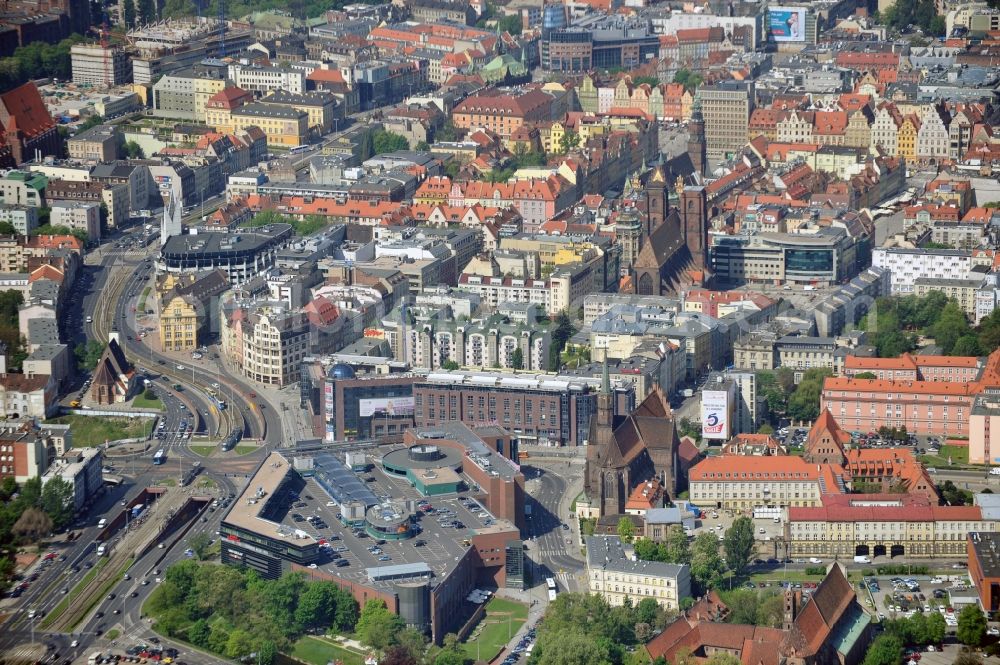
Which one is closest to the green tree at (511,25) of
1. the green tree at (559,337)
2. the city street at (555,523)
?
the green tree at (559,337)

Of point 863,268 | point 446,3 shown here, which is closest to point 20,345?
point 863,268

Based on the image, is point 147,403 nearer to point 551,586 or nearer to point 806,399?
point 551,586

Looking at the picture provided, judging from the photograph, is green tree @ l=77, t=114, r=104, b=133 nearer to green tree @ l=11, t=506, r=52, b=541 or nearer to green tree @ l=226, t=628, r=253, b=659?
green tree @ l=11, t=506, r=52, b=541

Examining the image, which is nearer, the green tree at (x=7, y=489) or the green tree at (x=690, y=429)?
the green tree at (x=7, y=489)

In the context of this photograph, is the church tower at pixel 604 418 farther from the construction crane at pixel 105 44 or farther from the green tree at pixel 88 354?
the construction crane at pixel 105 44

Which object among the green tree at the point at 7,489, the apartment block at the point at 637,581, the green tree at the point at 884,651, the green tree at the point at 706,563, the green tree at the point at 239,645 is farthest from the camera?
the green tree at the point at 7,489

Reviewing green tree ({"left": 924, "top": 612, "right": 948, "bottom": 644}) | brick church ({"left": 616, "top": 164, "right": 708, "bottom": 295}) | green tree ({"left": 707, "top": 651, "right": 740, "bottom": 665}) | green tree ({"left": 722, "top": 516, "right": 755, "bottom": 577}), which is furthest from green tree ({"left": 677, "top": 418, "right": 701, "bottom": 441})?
green tree ({"left": 707, "top": 651, "right": 740, "bottom": 665})


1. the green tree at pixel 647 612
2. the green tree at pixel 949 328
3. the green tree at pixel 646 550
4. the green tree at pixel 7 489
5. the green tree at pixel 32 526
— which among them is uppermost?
the green tree at pixel 949 328

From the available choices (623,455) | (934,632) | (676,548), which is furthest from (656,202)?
(934,632)

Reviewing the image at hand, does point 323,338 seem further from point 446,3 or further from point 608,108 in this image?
point 446,3
